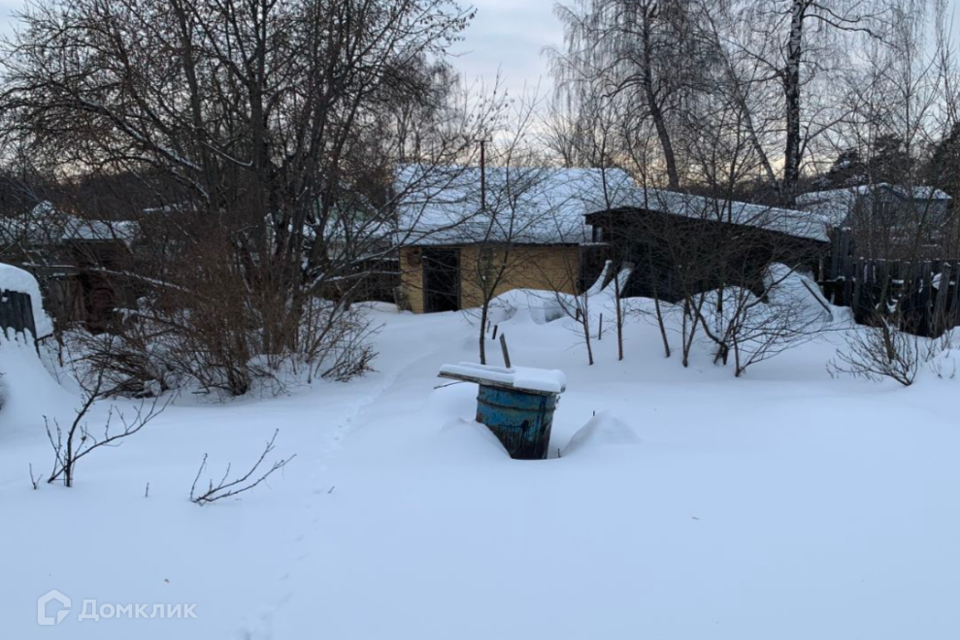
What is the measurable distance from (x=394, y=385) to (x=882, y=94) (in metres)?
9.69

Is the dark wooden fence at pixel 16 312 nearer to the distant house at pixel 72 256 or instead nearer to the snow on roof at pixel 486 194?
the distant house at pixel 72 256

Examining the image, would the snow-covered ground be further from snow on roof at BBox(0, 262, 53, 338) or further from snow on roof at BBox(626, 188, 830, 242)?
snow on roof at BBox(626, 188, 830, 242)

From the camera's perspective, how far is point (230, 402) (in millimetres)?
7688

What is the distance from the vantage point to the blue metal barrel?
194 inches

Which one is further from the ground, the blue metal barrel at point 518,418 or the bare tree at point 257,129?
the bare tree at point 257,129

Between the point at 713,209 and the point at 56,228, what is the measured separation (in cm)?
1108

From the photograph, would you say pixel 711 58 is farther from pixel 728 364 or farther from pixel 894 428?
pixel 894 428

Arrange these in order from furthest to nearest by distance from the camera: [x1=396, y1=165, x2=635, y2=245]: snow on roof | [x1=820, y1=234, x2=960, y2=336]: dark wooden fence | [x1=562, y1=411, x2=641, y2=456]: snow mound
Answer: [x1=396, y1=165, x2=635, y2=245]: snow on roof
[x1=820, y1=234, x2=960, y2=336]: dark wooden fence
[x1=562, y1=411, x2=641, y2=456]: snow mound

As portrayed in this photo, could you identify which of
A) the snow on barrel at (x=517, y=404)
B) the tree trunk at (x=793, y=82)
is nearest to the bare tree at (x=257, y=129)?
the snow on barrel at (x=517, y=404)

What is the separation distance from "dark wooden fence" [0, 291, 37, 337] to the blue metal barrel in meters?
4.09

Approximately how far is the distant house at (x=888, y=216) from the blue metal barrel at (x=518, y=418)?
700 centimetres

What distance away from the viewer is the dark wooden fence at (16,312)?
206 inches

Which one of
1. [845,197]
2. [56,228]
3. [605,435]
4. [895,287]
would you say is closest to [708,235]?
[605,435]

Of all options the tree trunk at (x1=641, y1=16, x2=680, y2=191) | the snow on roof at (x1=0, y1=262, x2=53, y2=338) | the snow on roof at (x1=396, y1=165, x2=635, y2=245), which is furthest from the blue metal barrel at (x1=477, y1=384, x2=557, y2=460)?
the tree trunk at (x1=641, y1=16, x2=680, y2=191)
